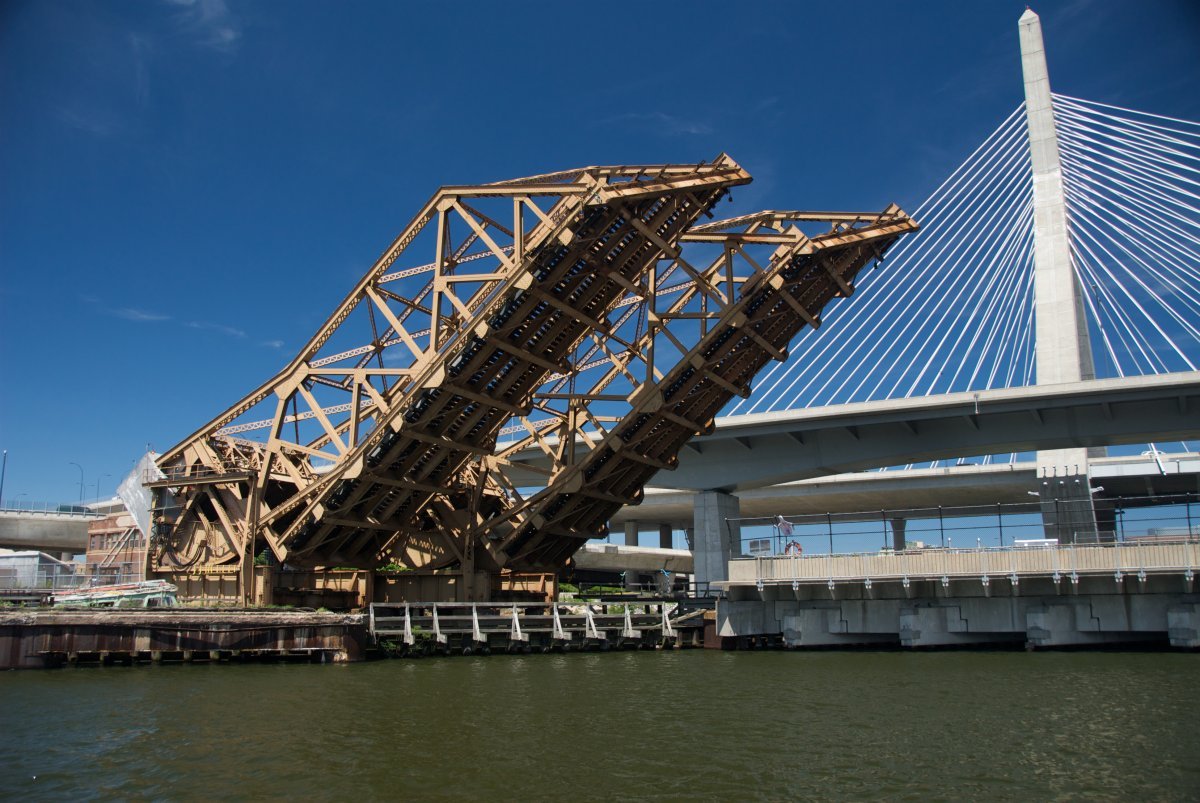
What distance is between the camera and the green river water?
1236 centimetres

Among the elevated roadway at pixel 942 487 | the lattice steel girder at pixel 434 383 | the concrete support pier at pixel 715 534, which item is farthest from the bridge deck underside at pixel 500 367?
the elevated roadway at pixel 942 487

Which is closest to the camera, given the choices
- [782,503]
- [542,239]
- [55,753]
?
[55,753]

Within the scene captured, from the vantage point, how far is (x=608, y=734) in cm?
1582

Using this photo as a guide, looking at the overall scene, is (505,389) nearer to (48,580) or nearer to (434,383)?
(434,383)

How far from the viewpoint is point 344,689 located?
21.2m

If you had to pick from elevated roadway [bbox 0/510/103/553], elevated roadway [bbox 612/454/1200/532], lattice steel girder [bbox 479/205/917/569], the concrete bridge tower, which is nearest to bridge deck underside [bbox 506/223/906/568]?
lattice steel girder [bbox 479/205/917/569]

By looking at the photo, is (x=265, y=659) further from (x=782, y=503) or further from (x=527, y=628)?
(x=782, y=503)

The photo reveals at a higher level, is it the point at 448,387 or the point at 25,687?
the point at 448,387

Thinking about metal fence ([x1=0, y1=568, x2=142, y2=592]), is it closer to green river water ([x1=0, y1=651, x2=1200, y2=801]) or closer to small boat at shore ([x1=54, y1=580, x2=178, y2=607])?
small boat at shore ([x1=54, y1=580, x2=178, y2=607])

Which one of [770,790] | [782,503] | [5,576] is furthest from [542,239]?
[782,503]

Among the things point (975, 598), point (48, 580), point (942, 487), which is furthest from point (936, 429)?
point (48, 580)

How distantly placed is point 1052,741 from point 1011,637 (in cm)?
1732

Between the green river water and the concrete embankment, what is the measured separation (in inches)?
39.5

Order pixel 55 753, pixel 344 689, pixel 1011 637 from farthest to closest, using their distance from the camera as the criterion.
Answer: pixel 1011 637, pixel 344 689, pixel 55 753
